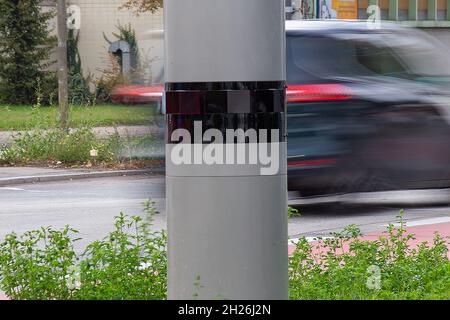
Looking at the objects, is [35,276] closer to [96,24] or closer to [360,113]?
[360,113]

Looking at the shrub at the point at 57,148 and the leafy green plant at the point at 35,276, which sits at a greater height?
the leafy green plant at the point at 35,276

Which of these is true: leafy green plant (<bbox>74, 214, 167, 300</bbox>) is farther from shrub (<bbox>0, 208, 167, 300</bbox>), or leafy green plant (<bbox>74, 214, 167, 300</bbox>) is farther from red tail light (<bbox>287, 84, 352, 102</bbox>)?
red tail light (<bbox>287, 84, 352, 102</bbox>)

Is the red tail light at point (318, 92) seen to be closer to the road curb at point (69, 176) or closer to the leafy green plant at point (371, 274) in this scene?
the leafy green plant at point (371, 274)

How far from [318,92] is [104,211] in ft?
10.9

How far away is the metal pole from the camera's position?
176 inches

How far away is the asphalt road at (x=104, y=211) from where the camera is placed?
449 inches

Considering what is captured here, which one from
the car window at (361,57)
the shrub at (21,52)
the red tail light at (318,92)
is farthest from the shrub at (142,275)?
the shrub at (21,52)

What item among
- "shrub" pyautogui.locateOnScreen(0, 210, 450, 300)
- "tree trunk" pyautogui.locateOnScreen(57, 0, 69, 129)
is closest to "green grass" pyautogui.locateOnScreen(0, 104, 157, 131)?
"tree trunk" pyautogui.locateOnScreen(57, 0, 69, 129)

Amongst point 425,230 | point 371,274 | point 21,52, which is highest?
point 21,52

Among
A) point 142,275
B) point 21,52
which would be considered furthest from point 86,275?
point 21,52

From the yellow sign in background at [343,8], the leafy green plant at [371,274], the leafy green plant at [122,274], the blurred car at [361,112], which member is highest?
the yellow sign in background at [343,8]

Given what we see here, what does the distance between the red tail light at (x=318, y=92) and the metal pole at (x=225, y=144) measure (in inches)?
264

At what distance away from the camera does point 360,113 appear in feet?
37.3

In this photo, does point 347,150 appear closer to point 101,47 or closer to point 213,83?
point 213,83
